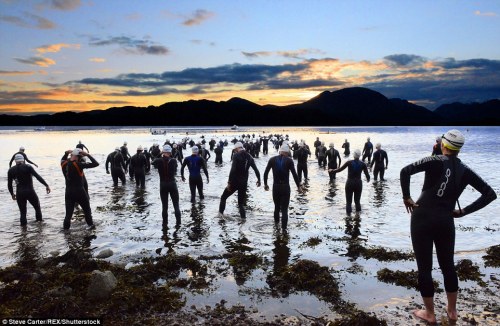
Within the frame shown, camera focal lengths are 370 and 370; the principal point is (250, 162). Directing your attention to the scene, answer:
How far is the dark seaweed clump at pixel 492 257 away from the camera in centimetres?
770

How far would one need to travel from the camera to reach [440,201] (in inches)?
197

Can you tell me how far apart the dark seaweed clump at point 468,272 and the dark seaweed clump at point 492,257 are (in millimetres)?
428

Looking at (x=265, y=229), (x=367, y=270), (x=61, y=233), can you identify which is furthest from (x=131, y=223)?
(x=367, y=270)

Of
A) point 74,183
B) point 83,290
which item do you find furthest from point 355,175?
point 83,290

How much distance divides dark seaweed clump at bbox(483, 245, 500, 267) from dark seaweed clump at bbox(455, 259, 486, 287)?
43 centimetres

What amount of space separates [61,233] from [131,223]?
196 centimetres

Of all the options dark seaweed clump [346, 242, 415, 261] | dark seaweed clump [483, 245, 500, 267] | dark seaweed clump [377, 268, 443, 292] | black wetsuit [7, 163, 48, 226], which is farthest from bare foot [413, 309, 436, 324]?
black wetsuit [7, 163, 48, 226]

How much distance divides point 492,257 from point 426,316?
3.82 meters

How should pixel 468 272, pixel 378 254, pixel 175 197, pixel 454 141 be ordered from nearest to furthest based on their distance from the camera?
pixel 454 141 → pixel 468 272 → pixel 378 254 → pixel 175 197

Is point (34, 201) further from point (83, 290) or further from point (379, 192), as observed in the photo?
point (379, 192)

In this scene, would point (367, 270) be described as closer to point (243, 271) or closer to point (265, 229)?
point (243, 271)

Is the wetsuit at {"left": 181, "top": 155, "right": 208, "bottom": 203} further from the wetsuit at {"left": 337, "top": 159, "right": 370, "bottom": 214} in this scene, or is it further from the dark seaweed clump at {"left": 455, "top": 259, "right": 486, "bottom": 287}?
the dark seaweed clump at {"left": 455, "top": 259, "right": 486, "bottom": 287}

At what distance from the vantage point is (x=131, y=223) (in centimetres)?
1148

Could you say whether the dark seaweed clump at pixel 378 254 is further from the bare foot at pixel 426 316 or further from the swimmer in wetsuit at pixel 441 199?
the swimmer in wetsuit at pixel 441 199
